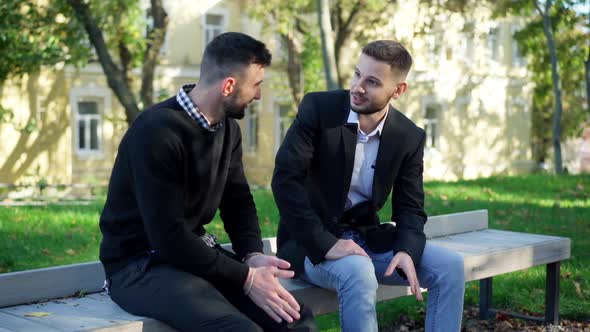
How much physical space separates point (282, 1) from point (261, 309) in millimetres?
23154

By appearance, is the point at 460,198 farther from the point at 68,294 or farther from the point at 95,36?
the point at 95,36

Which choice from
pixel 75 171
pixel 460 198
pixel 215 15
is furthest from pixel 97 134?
pixel 460 198

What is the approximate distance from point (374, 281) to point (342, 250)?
9.5 inches

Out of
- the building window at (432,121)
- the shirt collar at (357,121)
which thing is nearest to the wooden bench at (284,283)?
the shirt collar at (357,121)

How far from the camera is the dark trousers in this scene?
3.61 m

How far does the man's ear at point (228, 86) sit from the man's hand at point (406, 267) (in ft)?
4.02

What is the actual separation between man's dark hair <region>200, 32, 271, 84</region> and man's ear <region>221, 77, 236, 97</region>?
22 millimetres

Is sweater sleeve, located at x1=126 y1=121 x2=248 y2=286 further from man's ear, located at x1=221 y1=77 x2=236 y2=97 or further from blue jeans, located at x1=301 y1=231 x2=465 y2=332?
blue jeans, located at x1=301 y1=231 x2=465 y2=332

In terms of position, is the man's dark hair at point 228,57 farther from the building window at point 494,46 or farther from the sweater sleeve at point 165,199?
the building window at point 494,46

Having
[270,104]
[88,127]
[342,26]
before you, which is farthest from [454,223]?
[270,104]

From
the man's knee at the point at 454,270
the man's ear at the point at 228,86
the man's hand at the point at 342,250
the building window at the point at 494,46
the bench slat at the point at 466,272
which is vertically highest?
the building window at the point at 494,46

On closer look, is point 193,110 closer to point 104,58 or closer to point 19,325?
point 19,325

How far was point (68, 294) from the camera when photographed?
4.19 m

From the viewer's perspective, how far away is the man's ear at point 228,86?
396 centimetres
